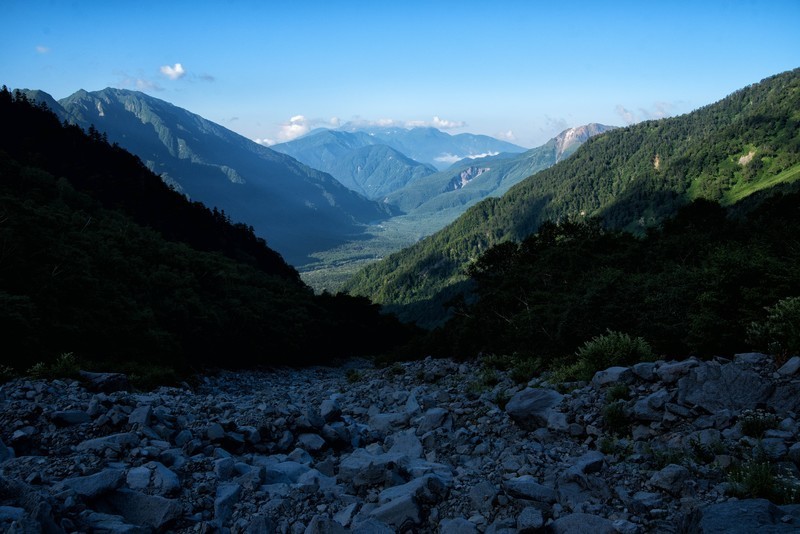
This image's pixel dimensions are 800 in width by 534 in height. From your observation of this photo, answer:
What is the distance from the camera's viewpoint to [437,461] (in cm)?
1123

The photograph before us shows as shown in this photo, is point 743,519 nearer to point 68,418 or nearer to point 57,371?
point 68,418

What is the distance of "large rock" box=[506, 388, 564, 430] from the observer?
12117 mm

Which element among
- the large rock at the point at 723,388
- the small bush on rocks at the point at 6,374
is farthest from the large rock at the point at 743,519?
the small bush on rocks at the point at 6,374

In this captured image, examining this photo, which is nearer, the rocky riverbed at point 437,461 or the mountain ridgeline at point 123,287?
the rocky riverbed at point 437,461

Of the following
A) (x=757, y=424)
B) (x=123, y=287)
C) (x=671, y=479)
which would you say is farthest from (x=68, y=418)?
(x=123, y=287)

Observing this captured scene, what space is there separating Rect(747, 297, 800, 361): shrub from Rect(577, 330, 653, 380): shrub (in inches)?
119

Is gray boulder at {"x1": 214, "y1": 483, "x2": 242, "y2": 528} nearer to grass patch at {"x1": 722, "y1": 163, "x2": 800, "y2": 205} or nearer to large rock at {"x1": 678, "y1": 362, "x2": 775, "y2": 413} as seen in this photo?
large rock at {"x1": 678, "y1": 362, "x2": 775, "y2": 413}

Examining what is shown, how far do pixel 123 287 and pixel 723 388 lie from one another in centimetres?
3450

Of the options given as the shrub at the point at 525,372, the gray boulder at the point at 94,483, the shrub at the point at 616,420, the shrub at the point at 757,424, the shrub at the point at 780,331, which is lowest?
the shrub at the point at 525,372

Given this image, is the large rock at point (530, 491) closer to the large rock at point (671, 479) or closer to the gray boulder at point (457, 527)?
the gray boulder at point (457, 527)

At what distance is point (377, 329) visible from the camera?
235 ft

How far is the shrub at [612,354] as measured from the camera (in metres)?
14.9

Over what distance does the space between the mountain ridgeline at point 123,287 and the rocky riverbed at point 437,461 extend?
33.5ft

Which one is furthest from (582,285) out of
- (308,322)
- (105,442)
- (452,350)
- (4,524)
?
(308,322)
